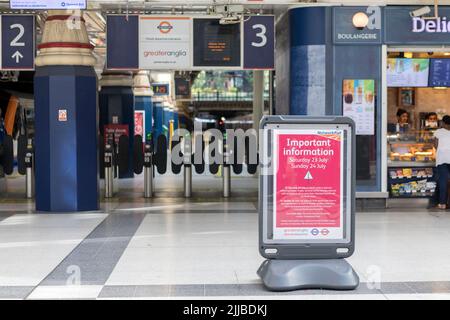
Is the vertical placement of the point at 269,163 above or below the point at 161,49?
below

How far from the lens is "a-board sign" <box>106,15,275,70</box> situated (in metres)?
11.4

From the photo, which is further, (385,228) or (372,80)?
(372,80)

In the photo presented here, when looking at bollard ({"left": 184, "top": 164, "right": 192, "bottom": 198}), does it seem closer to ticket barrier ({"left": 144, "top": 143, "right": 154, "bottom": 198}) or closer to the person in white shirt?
ticket barrier ({"left": 144, "top": 143, "right": 154, "bottom": 198})

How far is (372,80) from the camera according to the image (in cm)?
1116

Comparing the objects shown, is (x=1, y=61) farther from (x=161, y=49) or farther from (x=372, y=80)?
(x=372, y=80)

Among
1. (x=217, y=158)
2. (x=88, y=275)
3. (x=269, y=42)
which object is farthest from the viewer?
(x=217, y=158)

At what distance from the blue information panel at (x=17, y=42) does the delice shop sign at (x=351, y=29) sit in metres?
4.75

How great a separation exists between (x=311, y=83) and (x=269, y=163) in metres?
5.48

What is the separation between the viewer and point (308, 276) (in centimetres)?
586

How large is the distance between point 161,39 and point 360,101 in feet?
10.8

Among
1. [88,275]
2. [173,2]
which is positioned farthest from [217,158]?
Result: [88,275]

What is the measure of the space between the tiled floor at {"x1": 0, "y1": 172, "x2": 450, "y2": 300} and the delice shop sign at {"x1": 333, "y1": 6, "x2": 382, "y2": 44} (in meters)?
2.67

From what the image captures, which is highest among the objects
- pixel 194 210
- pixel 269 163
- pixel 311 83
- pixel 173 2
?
pixel 173 2

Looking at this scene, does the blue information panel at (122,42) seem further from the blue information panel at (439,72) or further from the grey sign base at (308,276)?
the grey sign base at (308,276)
